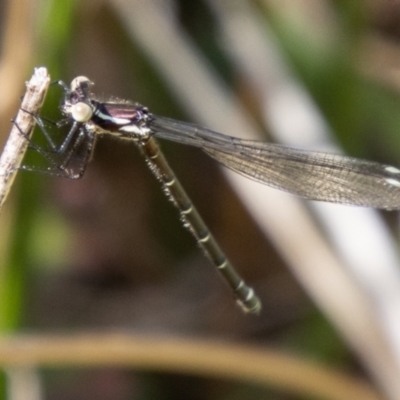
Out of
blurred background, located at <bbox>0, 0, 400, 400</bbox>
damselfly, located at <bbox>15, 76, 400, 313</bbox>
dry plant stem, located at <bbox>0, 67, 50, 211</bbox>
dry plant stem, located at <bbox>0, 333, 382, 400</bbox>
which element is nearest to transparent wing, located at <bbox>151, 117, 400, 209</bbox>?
damselfly, located at <bbox>15, 76, 400, 313</bbox>

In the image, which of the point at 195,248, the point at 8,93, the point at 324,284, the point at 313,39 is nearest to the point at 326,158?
the point at 324,284

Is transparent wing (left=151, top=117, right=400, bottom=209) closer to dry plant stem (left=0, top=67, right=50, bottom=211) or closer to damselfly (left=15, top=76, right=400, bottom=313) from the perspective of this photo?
damselfly (left=15, top=76, right=400, bottom=313)

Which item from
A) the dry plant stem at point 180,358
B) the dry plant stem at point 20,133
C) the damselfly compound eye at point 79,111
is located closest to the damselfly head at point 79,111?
the damselfly compound eye at point 79,111

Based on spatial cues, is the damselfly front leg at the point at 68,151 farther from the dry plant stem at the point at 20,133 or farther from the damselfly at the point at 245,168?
the dry plant stem at the point at 20,133

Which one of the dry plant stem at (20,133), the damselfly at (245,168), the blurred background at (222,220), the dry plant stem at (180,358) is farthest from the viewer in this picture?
the blurred background at (222,220)

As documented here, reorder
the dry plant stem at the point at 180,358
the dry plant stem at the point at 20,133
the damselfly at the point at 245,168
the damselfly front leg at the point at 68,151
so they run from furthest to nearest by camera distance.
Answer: the damselfly at the point at 245,168
the damselfly front leg at the point at 68,151
the dry plant stem at the point at 180,358
the dry plant stem at the point at 20,133

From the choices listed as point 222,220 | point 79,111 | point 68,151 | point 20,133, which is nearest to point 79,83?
point 79,111

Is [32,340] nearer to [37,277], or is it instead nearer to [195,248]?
[37,277]
